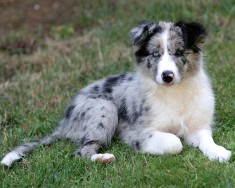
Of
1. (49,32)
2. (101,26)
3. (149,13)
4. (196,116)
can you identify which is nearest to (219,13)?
(149,13)

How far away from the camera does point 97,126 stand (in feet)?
21.5

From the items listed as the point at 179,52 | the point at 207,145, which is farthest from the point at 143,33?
the point at 207,145

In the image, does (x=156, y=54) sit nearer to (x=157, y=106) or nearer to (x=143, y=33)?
(x=143, y=33)

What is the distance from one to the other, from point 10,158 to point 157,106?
1.68 metres

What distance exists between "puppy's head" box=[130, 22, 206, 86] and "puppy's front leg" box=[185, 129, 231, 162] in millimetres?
646

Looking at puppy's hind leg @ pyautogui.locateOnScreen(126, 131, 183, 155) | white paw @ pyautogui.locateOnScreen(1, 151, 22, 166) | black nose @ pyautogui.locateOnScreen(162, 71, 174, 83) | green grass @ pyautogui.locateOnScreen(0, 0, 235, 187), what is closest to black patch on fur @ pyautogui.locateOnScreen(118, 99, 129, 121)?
green grass @ pyautogui.locateOnScreen(0, 0, 235, 187)

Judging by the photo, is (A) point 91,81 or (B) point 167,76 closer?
(B) point 167,76

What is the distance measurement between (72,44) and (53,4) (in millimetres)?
2434

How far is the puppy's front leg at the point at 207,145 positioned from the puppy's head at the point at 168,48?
2.12 feet

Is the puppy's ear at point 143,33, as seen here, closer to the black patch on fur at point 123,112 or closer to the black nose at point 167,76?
the black nose at point 167,76

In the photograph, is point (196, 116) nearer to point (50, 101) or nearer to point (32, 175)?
point (32, 175)

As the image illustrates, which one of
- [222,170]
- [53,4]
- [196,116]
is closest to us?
[222,170]

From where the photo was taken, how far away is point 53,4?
42.7ft

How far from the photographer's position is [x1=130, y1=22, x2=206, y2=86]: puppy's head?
236 inches
